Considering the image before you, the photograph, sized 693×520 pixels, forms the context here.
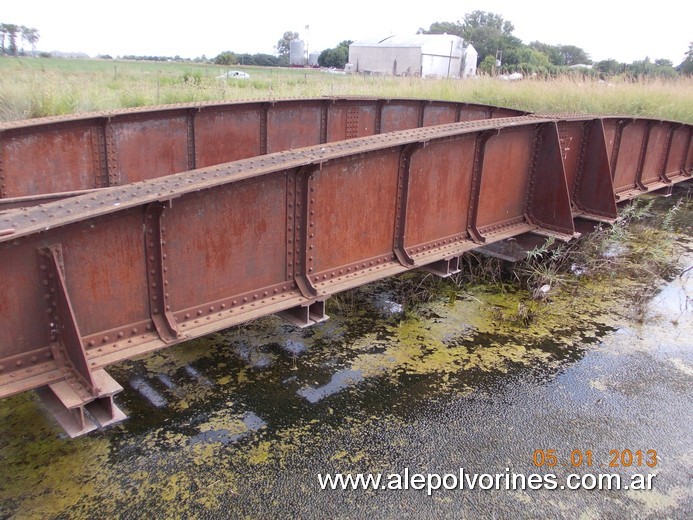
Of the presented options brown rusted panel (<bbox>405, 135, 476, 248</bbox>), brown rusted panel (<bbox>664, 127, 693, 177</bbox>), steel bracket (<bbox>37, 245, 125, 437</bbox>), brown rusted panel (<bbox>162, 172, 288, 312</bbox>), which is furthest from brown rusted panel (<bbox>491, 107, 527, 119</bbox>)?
steel bracket (<bbox>37, 245, 125, 437</bbox>)

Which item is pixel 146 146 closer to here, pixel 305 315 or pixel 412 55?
pixel 305 315

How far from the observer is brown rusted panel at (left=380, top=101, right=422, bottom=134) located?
9.76 metres

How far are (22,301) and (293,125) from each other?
5.79 metres

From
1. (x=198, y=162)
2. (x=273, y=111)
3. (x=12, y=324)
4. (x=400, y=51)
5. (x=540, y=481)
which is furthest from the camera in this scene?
(x=400, y=51)

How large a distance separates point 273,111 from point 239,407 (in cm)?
482

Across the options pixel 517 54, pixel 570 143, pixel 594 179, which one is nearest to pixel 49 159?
pixel 570 143

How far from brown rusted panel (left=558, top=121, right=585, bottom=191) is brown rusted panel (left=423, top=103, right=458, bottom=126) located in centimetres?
331

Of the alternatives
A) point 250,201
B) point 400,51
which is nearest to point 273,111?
point 250,201

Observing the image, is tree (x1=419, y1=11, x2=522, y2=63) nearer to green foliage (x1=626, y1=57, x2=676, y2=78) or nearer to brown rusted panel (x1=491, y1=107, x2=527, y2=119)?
green foliage (x1=626, y1=57, x2=676, y2=78)

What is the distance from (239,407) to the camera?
14.0 feet

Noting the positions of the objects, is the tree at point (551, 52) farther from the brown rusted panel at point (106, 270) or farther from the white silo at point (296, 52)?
the brown rusted panel at point (106, 270)

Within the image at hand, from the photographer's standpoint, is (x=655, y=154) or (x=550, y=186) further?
(x=655, y=154)

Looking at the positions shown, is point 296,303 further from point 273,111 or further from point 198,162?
point 273,111

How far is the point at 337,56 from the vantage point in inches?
3342
